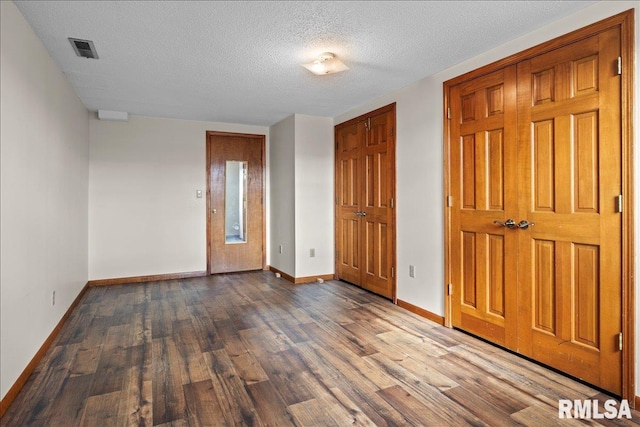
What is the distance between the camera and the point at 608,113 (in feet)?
6.66

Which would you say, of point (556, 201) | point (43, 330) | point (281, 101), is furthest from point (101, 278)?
point (556, 201)

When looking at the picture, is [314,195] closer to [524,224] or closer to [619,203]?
[524,224]

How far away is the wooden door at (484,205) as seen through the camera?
2.60 m

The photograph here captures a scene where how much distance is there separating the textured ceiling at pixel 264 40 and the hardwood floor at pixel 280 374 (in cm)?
227

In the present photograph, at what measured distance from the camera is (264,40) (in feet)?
8.37

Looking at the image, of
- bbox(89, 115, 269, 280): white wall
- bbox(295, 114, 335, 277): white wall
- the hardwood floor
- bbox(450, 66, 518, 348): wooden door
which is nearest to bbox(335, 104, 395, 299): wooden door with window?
bbox(295, 114, 335, 277): white wall

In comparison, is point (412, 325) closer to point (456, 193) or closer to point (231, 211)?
point (456, 193)

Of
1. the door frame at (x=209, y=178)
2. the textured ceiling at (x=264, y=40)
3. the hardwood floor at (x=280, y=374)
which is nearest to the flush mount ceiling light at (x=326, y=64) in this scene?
the textured ceiling at (x=264, y=40)

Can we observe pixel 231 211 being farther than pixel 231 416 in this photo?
Yes

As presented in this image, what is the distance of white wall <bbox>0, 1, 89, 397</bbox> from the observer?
196cm

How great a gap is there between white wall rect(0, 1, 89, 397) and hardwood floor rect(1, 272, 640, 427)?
0.93 ft

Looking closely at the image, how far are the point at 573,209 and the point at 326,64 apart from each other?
2022 millimetres

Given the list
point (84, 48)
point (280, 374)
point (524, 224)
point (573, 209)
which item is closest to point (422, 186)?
point (524, 224)

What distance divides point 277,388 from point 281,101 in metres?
3.09
